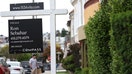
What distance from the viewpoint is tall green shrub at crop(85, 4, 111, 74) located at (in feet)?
42.5

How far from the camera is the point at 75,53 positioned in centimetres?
3234

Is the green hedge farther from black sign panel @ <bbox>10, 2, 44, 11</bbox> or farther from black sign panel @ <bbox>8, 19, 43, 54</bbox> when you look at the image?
black sign panel @ <bbox>8, 19, 43, 54</bbox>

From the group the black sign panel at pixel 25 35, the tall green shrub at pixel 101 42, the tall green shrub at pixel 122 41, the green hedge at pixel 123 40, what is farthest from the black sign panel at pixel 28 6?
the green hedge at pixel 123 40

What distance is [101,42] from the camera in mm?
13133

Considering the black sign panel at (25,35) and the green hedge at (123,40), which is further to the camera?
the black sign panel at (25,35)

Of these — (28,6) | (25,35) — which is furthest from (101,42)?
(25,35)

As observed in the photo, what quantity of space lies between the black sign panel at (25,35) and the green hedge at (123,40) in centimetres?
1132

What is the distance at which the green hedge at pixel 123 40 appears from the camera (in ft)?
31.3

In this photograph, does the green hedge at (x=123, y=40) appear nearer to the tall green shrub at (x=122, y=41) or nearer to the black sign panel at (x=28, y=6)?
the tall green shrub at (x=122, y=41)

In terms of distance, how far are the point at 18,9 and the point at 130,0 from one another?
10434 millimetres

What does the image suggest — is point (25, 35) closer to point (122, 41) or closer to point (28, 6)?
point (28, 6)

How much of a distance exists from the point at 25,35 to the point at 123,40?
11998 mm

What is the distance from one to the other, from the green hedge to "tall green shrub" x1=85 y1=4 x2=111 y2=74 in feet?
9.10

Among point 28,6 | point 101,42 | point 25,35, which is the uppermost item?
point 28,6
